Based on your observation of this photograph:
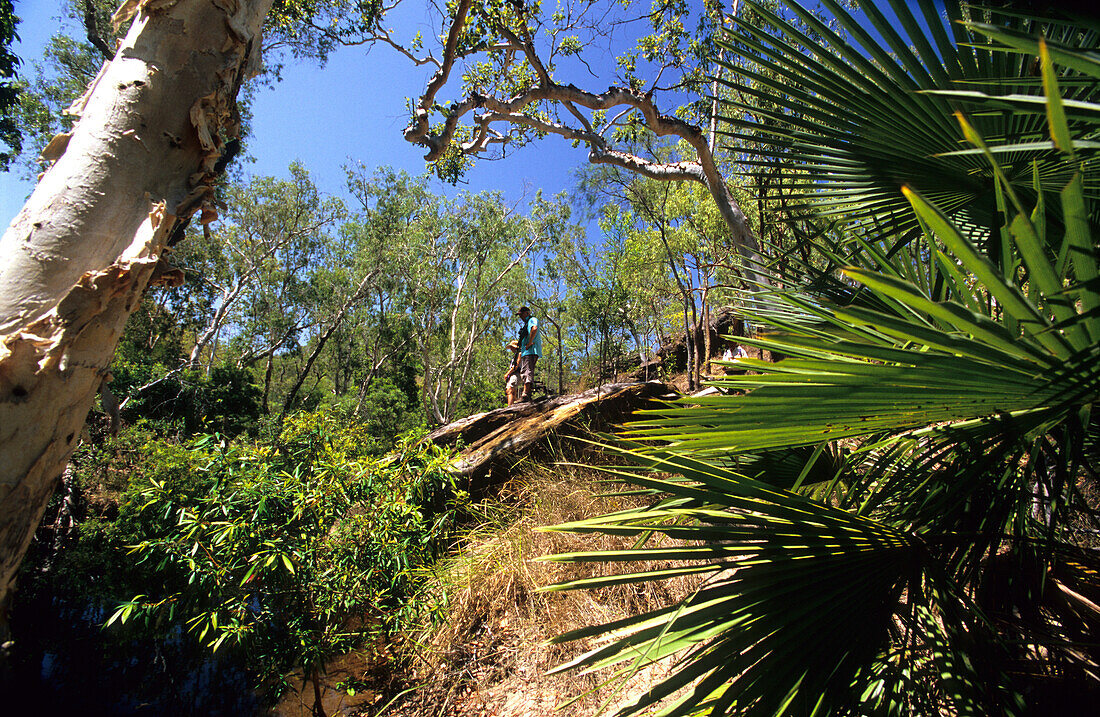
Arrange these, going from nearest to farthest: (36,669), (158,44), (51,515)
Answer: (158,44) → (36,669) → (51,515)

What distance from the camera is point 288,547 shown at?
3.41 metres

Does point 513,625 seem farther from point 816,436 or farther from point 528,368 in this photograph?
point 528,368

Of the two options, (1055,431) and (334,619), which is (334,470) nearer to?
(334,619)

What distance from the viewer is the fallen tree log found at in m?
5.94

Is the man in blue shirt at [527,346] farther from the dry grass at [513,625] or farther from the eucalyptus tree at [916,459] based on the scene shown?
the eucalyptus tree at [916,459]

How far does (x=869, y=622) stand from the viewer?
1.04 meters

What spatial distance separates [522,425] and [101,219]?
5.32 metres

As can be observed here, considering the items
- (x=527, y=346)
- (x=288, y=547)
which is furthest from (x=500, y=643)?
(x=527, y=346)

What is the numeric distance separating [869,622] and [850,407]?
1.64 feet

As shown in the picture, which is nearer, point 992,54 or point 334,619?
point 992,54

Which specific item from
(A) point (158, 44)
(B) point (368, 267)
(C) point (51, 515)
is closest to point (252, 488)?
(A) point (158, 44)

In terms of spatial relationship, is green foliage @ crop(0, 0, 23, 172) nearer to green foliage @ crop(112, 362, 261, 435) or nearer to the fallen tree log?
green foliage @ crop(112, 362, 261, 435)

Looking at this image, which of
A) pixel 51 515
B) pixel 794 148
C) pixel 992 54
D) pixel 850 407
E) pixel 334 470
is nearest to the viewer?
pixel 850 407

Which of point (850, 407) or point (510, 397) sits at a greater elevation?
point (510, 397)
